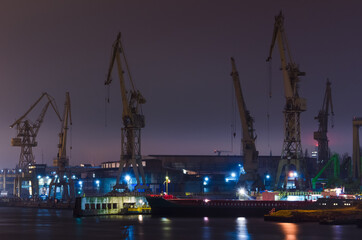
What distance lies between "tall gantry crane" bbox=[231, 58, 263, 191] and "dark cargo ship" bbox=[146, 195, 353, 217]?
98.7 ft

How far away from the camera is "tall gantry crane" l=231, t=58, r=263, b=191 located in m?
122

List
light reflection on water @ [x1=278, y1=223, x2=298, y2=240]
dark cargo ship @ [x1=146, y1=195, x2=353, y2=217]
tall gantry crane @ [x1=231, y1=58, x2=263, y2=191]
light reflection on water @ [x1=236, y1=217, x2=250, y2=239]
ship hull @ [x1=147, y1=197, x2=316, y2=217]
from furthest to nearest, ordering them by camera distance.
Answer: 1. tall gantry crane @ [x1=231, y1=58, x2=263, y2=191]
2. ship hull @ [x1=147, y1=197, x2=316, y2=217]
3. dark cargo ship @ [x1=146, y1=195, x2=353, y2=217]
4. light reflection on water @ [x1=236, y1=217, x2=250, y2=239]
5. light reflection on water @ [x1=278, y1=223, x2=298, y2=240]

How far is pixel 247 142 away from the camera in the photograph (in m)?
122

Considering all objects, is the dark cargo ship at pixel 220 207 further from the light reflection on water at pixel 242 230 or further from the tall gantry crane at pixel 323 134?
the tall gantry crane at pixel 323 134

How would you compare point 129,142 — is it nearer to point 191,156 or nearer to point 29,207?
point 29,207

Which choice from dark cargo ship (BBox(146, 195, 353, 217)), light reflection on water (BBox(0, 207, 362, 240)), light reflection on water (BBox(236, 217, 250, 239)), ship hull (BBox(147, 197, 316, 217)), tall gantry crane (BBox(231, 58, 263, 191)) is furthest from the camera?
tall gantry crane (BBox(231, 58, 263, 191))

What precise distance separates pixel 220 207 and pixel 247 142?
32.2m

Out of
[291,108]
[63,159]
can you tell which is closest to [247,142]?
[291,108]

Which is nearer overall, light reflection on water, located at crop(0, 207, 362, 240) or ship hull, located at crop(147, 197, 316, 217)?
light reflection on water, located at crop(0, 207, 362, 240)

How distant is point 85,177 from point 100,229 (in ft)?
354

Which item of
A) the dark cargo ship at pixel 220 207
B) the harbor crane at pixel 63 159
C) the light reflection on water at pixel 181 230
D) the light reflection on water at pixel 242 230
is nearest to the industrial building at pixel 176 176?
the harbor crane at pixel 63 159

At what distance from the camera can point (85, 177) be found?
17688 cm

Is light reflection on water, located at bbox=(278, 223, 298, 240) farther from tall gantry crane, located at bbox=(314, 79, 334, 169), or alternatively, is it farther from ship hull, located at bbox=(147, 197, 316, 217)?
tall gantry crane, located at bbox=(314, 79, 334, 169)

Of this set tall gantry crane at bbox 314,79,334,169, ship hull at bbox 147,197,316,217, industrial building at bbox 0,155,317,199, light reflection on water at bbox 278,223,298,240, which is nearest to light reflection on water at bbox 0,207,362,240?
light reflection on water at bbox 278,223,298,240
